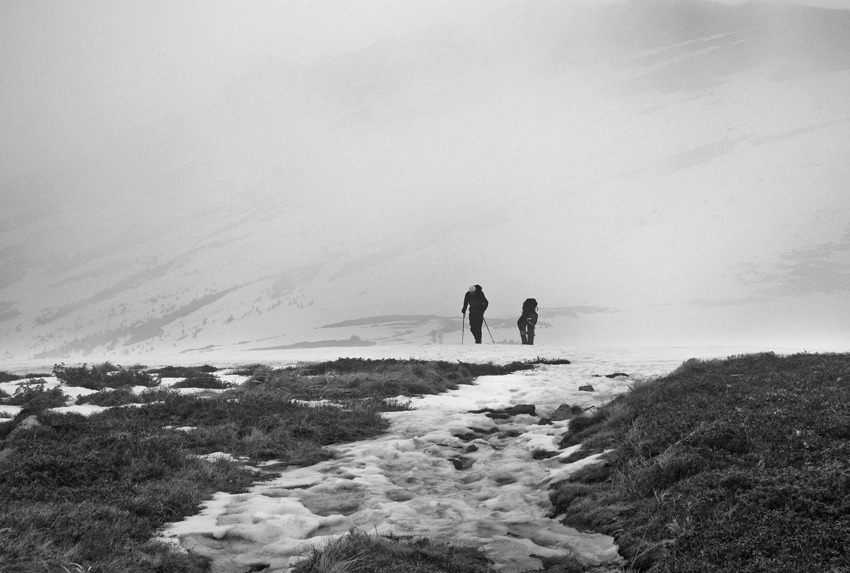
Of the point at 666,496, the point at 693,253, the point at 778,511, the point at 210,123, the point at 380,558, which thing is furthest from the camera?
the point at 210,123

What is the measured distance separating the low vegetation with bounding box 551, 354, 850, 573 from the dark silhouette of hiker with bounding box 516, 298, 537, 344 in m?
22.4

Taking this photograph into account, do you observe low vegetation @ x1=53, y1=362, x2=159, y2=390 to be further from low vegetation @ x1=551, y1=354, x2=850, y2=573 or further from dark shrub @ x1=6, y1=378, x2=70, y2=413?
low vegetation @ x1=551, y1=354, x2=850, y2=573

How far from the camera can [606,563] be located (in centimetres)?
568

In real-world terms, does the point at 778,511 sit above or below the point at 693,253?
below

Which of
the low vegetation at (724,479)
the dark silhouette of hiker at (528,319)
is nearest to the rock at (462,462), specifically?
the low vegetation at (724,479)

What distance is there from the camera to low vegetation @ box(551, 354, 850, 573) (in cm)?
476

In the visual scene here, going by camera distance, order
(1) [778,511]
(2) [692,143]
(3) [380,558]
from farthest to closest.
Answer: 1. (2) [692,143]
2. (3) [380,558]
3. (1) [778,511]

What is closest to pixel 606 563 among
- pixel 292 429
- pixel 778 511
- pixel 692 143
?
pixel 778 511

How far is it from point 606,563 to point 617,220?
252ft

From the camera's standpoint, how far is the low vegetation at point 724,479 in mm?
4762

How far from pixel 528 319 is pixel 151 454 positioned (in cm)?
2629

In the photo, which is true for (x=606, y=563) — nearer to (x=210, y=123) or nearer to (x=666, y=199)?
(x=666, y=199)

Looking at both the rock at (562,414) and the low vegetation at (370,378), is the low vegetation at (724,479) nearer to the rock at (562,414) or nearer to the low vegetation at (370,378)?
the rock at (562,414)

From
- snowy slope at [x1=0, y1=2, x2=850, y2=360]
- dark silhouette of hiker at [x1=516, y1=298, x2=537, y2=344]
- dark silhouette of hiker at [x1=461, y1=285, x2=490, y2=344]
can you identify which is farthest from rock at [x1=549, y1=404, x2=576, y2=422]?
snowy slope at [x1=0, y1=2, x2=850, y2=360]
